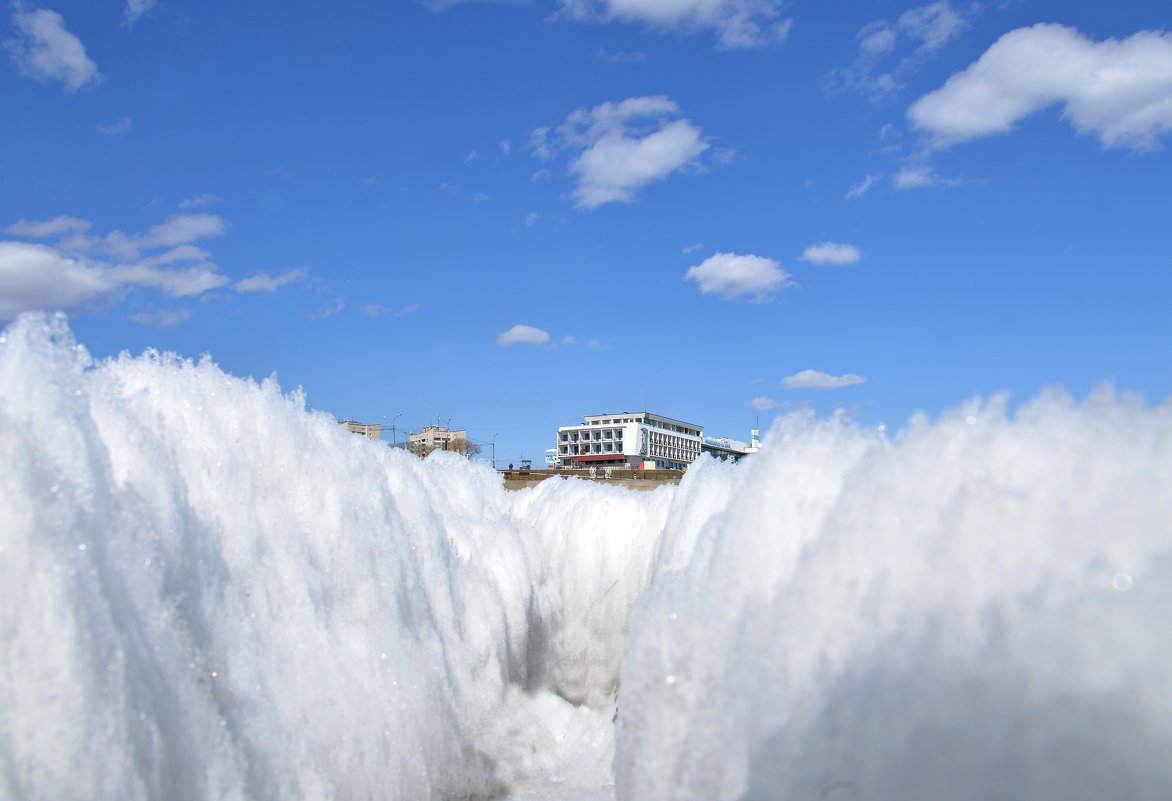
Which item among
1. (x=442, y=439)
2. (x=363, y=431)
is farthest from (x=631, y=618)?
(x=442, y=439)

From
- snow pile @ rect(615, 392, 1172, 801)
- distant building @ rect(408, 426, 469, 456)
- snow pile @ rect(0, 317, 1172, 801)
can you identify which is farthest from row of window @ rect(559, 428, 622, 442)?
snow pile @ rect(615, 392, 1172, 801)

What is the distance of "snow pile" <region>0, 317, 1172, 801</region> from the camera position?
7.84 ft

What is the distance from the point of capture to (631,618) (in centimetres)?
388

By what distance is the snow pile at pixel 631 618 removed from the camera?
→ 2.39m

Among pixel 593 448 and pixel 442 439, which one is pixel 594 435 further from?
pixel 442 439

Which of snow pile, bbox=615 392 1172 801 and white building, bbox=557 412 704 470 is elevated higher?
white building, bbox=557 412 704 470

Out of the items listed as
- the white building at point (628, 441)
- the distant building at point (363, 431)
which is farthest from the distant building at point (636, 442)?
the distant building at point (363, 431)

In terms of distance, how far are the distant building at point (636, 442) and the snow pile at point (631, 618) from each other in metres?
90.8

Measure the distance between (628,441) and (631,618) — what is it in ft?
325

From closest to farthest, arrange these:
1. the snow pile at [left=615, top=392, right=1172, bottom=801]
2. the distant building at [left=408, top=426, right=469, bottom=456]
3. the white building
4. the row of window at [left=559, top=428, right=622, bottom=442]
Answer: the snow pile at [left=615, top=392, right=1172, bottom=801], the distant building at [left=408, top=426, right=469, bottom=456], the white building, the row of window at [left=559, top=428, right=622, bottom=442]

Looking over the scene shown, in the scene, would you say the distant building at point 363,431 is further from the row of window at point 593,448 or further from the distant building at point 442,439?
the row of window at point 593,448

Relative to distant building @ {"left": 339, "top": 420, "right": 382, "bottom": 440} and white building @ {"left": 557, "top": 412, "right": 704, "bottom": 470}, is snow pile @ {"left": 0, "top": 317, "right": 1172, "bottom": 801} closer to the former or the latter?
distant building @ {"left": 339, "top": 420, "right": 382, "bottom": 440}

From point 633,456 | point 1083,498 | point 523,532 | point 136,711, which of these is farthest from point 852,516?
point 633,456

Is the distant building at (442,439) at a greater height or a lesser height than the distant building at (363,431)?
greater
